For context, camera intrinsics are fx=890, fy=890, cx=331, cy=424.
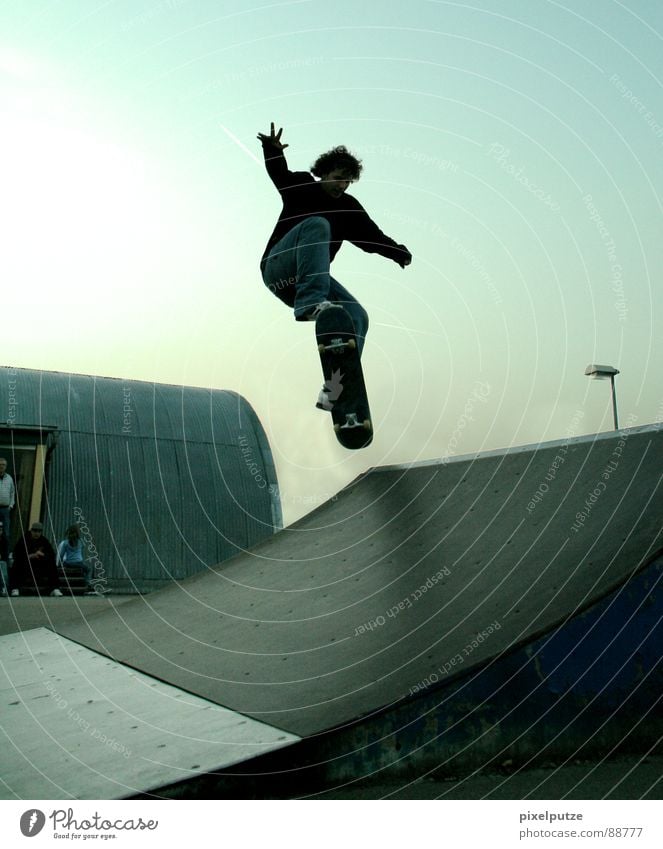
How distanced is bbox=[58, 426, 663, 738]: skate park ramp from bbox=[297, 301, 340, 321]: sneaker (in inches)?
58.9

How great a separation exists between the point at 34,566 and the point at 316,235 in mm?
9126

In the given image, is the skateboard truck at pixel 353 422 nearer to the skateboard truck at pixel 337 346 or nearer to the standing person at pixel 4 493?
the skateboard truck at pixel 337 346

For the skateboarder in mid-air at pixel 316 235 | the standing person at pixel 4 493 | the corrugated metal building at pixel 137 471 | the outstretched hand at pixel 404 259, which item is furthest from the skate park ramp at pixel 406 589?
the corrugated metal building at pixel 137 471

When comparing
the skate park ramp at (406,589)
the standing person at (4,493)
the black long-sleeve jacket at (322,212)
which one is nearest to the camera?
the skate park ramp at (406,589)

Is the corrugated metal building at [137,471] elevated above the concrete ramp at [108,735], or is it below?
above

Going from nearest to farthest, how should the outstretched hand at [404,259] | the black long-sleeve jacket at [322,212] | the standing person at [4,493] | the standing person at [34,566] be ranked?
1. the black long-sleeve jacket at [322,212]
2. the outstretched hand at [404,259]
3. the standing person at [4,493]
4. the standing person at [34,566]

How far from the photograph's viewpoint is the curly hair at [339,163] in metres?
6.05

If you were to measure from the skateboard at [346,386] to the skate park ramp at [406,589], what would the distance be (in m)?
0.71

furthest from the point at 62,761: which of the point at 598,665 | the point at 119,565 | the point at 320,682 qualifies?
the point at 119,565

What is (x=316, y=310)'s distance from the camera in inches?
231

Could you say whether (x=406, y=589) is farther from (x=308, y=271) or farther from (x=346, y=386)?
(x=308, y=271)

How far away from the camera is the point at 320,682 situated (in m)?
3.87
